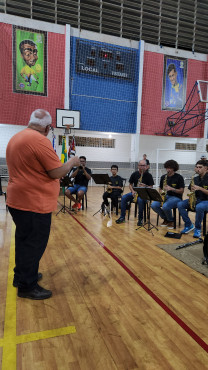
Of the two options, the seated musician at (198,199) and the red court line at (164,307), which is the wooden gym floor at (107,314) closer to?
the red court line at (164,307)

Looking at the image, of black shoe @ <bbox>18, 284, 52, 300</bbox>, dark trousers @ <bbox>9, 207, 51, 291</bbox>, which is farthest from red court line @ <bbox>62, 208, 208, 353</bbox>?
dark trousers @ <bbox>9, 207, 51, 291</bbox>

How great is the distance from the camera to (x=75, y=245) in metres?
4.09

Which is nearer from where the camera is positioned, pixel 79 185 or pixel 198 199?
pixel 198 199

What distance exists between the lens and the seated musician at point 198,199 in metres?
4.61

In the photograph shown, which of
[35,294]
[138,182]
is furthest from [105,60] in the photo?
[35,294]

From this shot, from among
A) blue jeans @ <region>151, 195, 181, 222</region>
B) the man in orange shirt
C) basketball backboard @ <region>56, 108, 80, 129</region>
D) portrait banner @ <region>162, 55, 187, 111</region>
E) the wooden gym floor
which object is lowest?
the wooden gym floor

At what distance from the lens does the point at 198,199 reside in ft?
16.0

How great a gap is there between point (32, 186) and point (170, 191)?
3792 millimetres

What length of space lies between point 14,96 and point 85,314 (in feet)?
34.9

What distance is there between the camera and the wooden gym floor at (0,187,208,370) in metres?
1.72

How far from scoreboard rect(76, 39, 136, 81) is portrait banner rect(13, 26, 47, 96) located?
5.30 ft

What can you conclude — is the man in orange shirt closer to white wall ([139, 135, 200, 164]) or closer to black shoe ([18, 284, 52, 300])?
black shoe ([18, 284, 52, 300])

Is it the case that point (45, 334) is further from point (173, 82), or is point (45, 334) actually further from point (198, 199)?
point (173, 82)

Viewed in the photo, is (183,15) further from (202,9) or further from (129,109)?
(129,109)
